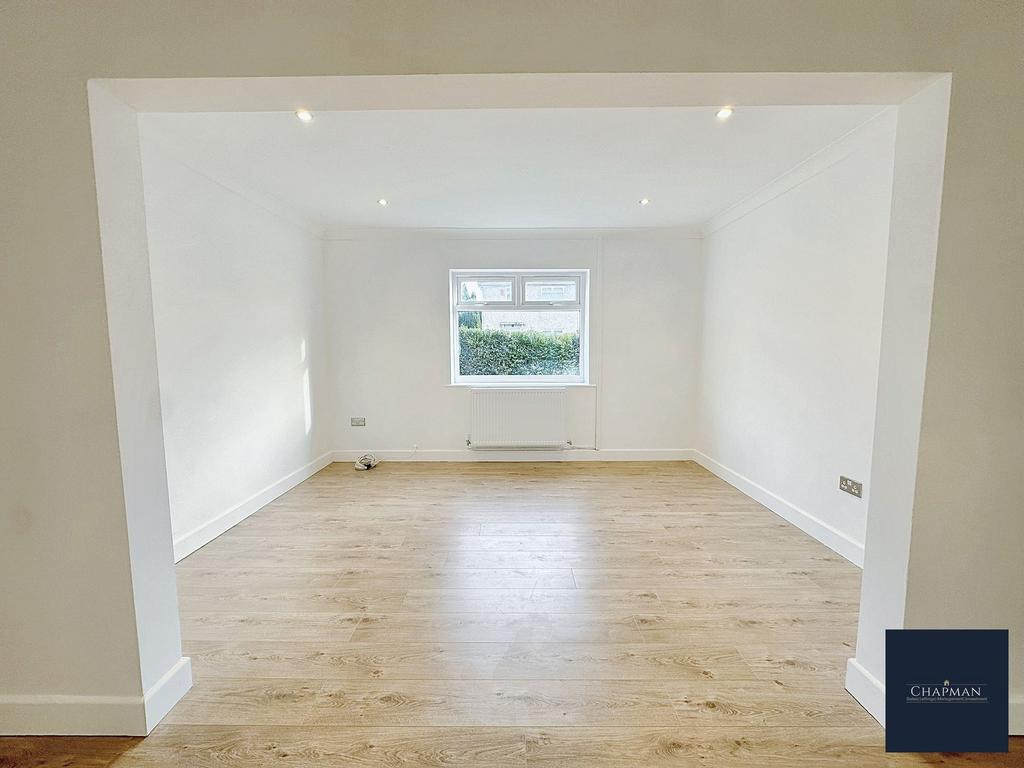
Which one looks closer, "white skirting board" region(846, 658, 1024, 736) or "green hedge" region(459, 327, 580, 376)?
"white skirting board" region(846, 658, 1024, 736)

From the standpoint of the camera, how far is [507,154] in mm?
2555

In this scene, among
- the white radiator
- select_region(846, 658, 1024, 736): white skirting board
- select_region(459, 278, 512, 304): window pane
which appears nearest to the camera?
select_region(846, 658, 1024, 736): white skirting board

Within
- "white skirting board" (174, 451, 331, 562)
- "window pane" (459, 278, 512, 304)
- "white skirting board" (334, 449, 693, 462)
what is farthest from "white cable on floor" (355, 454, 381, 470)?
"window pane" (459, 278, 512, 304)

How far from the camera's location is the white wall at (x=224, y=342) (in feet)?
8.21

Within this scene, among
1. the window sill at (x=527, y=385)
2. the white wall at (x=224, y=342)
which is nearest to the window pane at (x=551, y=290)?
the window sill at (x=527, y=385)

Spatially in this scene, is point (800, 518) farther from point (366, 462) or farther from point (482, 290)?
point (366, 462)

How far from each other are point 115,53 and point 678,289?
4388 mm

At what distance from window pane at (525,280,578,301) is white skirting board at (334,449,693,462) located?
65.8 inches

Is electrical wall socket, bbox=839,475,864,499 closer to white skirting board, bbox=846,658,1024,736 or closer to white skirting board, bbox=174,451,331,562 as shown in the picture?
white skirting board, bbox=846,658,1024,736

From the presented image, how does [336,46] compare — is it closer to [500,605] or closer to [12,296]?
[12,296]

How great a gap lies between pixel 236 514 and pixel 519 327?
3.09m

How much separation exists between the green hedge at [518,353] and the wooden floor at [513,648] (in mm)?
2005

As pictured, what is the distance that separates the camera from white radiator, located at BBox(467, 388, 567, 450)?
4602mm

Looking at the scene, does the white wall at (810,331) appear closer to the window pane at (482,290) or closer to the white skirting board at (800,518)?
the white skirting board at (800,518)
